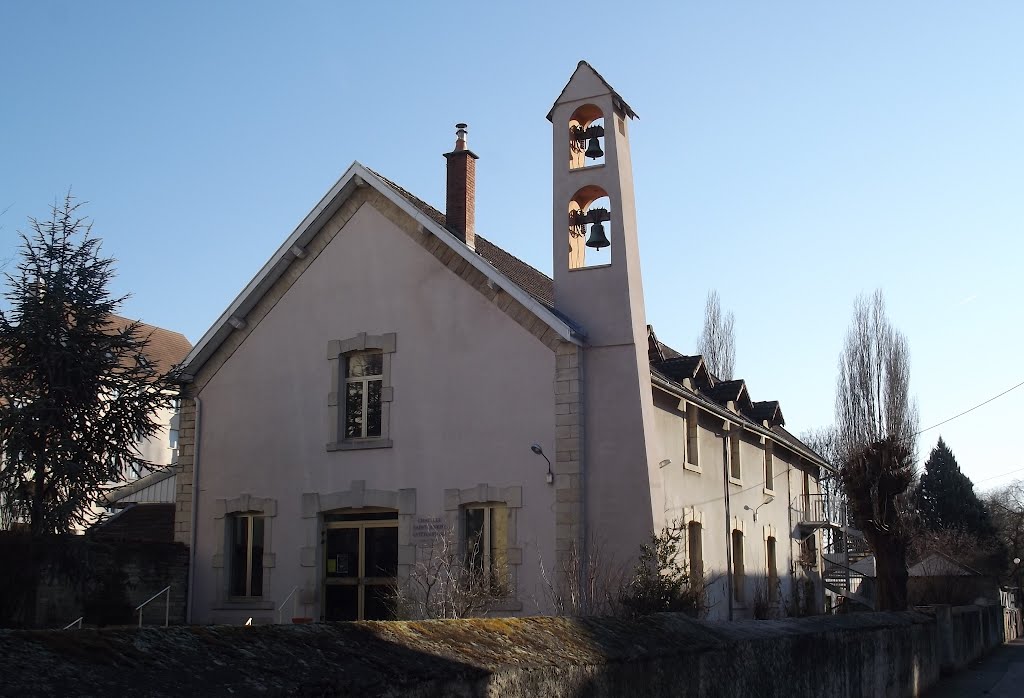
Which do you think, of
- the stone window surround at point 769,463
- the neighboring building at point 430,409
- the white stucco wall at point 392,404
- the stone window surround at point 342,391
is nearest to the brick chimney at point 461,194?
the neighboring building at point 430,409

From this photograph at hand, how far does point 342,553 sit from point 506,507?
133 inches

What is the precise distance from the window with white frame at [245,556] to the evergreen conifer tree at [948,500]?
139 ft

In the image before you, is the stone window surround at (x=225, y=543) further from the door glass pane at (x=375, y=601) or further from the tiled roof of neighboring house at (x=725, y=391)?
the tiled roof of neighboring house at (x=725, y=391)

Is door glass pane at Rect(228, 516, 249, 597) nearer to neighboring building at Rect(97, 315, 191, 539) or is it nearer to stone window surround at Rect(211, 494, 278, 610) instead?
stone window surround at Rect(211, 494, 278, 610)

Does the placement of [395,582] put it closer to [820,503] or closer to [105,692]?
[105,692]

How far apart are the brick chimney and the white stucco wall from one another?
1907 millimetres

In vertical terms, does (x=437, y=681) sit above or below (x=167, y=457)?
below

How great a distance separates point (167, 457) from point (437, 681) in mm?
44131

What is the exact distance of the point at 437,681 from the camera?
458 centimetres

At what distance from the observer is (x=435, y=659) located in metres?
4.76

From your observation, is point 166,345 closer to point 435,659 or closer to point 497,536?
point 497,536

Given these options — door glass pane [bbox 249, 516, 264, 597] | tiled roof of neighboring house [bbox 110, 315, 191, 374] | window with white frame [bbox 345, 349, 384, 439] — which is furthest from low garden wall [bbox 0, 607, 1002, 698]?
tiled roof of neighboring house [bbox 110, 315, 191, 374]

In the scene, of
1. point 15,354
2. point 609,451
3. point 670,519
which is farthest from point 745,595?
point 15,354

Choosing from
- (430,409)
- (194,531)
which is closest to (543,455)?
(430,409)
